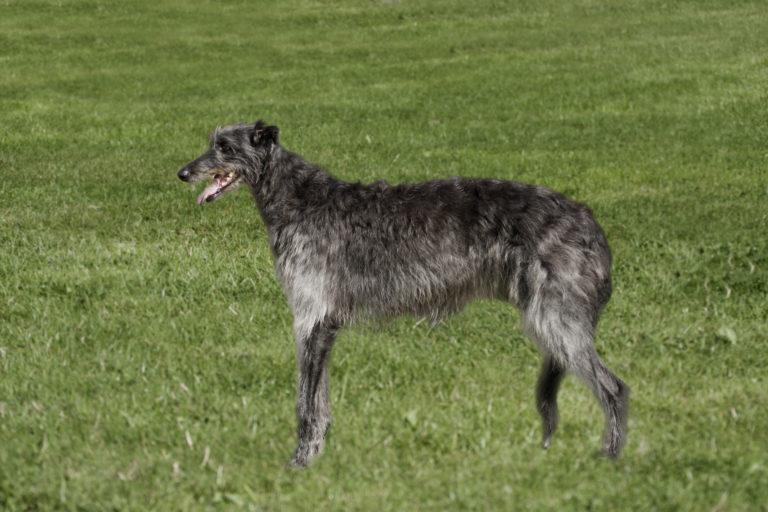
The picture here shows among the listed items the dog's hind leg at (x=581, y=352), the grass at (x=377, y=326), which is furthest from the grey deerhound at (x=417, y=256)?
the grass at (x=377, y=326)

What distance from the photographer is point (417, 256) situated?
280 inches

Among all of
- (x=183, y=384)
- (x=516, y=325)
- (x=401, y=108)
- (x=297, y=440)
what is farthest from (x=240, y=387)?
(x=401, y=108)

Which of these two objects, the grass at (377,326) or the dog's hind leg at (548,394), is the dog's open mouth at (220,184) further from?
the dog's hind leg at (548,394)

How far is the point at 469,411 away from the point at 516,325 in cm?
209

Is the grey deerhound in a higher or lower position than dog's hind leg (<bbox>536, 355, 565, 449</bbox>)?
higher

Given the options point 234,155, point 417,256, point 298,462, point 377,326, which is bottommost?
point 298,462

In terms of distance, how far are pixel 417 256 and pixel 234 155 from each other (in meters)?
1.31

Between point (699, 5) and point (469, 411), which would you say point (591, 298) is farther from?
point (699, 5)

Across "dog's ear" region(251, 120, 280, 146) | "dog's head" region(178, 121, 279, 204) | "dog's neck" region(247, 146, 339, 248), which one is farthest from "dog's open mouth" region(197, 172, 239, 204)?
"dog's ear" region(251, 120, 280, 146)

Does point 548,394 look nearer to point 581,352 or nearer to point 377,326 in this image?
point 581,352

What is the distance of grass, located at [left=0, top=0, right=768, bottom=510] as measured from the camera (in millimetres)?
6391

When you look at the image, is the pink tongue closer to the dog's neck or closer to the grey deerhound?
the grey deerhound

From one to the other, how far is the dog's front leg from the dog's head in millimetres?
1052

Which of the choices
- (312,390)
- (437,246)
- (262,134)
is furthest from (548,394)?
(262,134)
